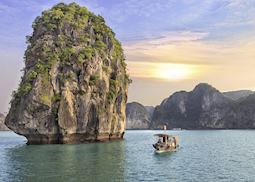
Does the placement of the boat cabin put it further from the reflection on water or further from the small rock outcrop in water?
the small rock outcrop in water

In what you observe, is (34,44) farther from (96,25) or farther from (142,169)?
(142,169)

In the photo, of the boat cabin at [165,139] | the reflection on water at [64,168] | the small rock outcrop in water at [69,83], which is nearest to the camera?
the reflection on water at [64,168]

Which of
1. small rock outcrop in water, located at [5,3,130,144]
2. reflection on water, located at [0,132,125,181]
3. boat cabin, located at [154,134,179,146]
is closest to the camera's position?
reflection on water, located at [0,132,125,181]

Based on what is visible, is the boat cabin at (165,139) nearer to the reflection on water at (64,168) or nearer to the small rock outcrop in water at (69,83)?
the reflection on water at (64,168)

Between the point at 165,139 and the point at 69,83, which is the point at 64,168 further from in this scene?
the point at 69,83

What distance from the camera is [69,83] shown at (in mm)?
69188

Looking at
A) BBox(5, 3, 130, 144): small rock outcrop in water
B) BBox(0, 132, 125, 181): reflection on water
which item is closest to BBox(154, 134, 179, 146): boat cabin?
BBox(0, 132, 125, 181): reflection on water

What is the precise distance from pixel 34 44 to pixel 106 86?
18.3 meters

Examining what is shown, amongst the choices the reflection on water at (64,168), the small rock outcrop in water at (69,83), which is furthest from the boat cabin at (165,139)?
the small rock outcrop in water at (69,83)

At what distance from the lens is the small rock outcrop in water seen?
2621 inches

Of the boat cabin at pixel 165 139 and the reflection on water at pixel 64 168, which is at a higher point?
the boat cabin at pixel 165 139

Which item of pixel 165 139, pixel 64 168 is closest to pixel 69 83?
pixel 165 139

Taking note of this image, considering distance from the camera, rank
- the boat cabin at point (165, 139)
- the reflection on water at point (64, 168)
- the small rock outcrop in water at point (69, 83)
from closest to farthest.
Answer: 1. the reflection on water at point (64, 168)
2. the boat cabin at point (165, 139)
3. the small rock outcrop in water at point (69, 83)

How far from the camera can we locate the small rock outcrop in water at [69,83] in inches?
2621
